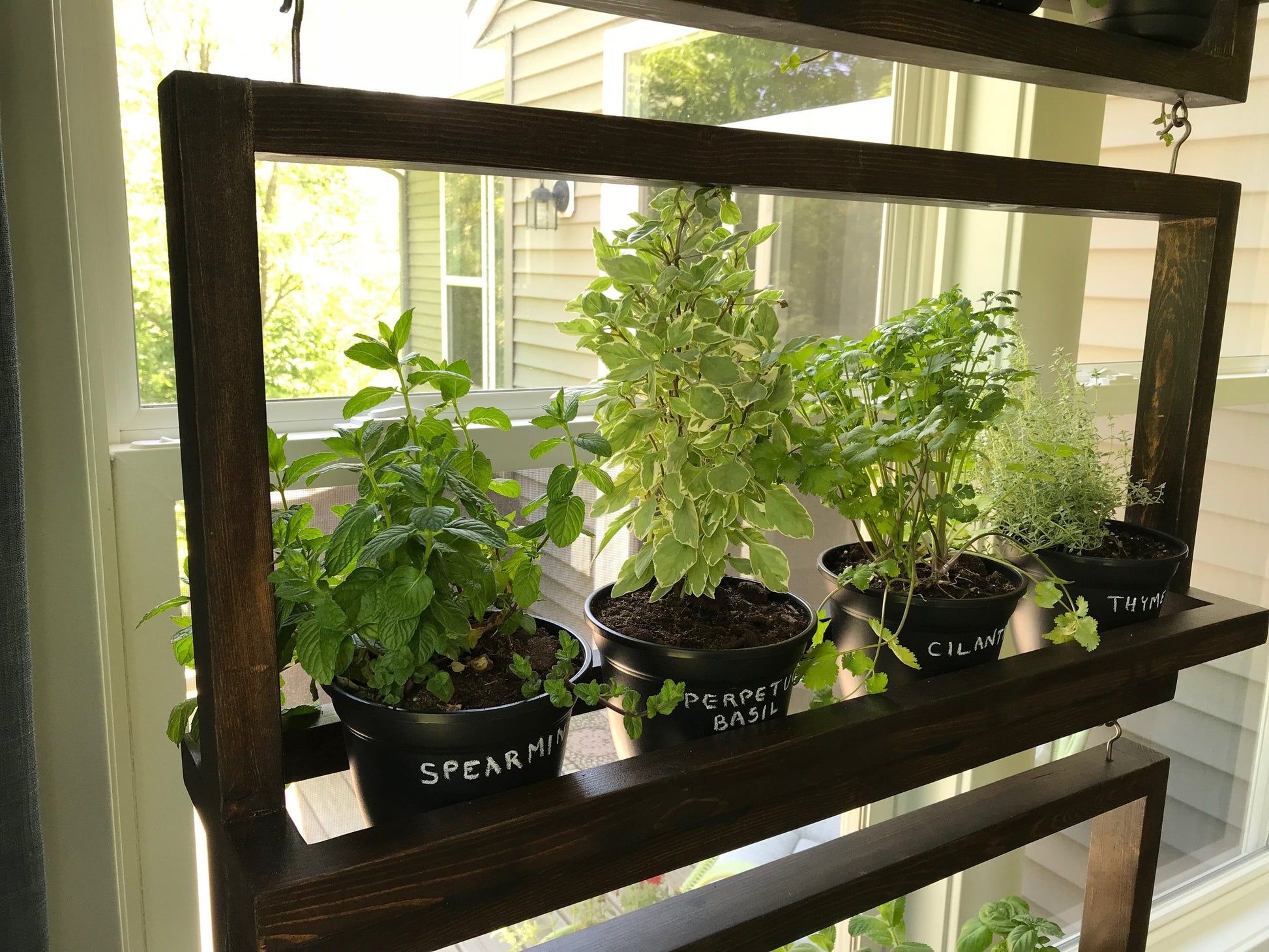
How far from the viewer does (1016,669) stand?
3.17 ft

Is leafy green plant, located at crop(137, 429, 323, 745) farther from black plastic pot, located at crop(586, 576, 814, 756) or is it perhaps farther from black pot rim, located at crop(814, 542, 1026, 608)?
black pot rim, located at crop(814, 542, 1026, 608)

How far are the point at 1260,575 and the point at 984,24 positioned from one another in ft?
6.56

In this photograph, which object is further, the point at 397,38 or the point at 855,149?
the point at 397,38

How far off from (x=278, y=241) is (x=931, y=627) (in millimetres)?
867

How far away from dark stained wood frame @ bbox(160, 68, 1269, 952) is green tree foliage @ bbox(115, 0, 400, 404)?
0.49m

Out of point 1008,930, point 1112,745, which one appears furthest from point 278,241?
point 1008,930

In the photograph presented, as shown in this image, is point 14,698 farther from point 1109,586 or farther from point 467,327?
point 1109,586

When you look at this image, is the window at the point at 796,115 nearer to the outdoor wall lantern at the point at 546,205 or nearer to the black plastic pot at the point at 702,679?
the outdoor wall lantern at the point at 546,205

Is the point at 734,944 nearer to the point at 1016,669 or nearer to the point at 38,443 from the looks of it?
the point at 1016,669

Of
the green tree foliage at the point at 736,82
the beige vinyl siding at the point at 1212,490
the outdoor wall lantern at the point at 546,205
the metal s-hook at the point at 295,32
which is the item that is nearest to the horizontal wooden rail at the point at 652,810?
the metal s-hook at the point at 295,32

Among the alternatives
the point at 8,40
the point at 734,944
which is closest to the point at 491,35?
the point at 8,40

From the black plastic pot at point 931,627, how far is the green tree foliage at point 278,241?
0.66m

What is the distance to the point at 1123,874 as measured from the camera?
122 centimetres

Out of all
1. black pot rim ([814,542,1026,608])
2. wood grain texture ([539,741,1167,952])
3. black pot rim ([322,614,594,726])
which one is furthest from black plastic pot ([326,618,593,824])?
black pot rim ([814,542,1026,608])
